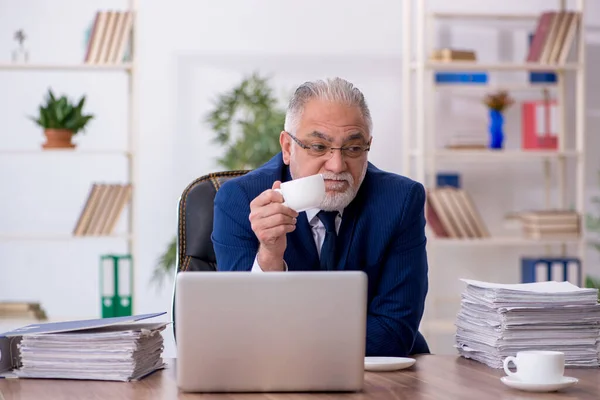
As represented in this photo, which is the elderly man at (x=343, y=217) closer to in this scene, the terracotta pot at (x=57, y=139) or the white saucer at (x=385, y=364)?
the white saucer at (x=385, y=364)

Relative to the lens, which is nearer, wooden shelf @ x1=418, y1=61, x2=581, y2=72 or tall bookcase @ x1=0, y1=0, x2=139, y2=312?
tall bookcase @ x1=0, y1=0, x2=139, y2=312

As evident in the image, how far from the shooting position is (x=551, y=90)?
471cm

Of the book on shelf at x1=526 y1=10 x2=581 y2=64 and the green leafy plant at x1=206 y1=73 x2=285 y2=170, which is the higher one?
the book on shelf at x1=526 y1=10 x2=581 y2=64

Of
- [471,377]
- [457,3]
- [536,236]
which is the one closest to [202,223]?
[471,377]

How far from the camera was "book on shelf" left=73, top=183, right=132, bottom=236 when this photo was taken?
A: 13.3 ft

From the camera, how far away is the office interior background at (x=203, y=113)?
14.7 feet

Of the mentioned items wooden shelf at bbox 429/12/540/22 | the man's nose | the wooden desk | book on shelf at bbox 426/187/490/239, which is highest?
wooden shelf at bbox 429/12/540/22

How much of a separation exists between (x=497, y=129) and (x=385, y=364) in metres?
2.98

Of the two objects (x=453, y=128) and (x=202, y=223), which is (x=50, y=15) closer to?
(x=453, y=128)

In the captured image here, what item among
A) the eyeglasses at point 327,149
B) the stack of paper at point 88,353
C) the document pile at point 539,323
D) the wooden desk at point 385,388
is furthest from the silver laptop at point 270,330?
the eyeglasses at point 327,149

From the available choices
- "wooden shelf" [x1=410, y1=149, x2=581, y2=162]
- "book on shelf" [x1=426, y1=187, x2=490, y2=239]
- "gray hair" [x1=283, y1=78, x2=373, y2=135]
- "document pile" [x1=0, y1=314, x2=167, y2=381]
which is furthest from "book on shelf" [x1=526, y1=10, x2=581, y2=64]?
"document pile" [x1=0, y1=314, x2=167, y2=381]

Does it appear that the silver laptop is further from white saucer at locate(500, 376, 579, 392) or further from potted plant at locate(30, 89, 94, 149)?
potted plant at locate(30, 89, 94, 149)

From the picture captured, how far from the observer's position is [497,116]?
437 centimetres

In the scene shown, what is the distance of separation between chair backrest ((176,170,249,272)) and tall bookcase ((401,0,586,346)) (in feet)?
7.23
